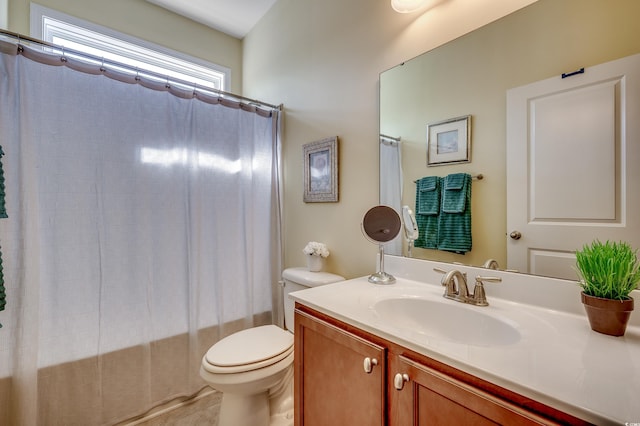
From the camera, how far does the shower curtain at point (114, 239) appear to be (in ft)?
4.26

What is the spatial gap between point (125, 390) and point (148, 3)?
2.74m

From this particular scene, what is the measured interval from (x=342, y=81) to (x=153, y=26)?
171 centimetres

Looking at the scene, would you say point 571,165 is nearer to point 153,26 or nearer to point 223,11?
point 223,11

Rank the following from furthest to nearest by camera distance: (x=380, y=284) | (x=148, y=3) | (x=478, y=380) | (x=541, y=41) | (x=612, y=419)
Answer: (x=148, y=3)
(x=380, y=284)
(x=541, y=41)
(x=478, y=380)
(x=612, y=419)

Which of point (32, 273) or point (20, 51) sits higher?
point (20, 51)

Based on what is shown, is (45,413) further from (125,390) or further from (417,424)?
(417,424)

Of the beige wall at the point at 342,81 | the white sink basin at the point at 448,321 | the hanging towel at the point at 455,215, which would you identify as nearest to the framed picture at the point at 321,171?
the beige wall at the point at 342,81

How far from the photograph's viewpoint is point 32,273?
1.30m

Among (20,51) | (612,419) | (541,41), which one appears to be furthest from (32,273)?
(541,41)

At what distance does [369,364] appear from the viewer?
805mm

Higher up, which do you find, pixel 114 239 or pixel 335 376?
pixel 114 239

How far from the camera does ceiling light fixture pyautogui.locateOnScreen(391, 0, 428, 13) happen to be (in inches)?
49.5

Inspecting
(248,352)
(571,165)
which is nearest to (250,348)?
(248,352)

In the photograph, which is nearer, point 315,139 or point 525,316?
point 525,316
